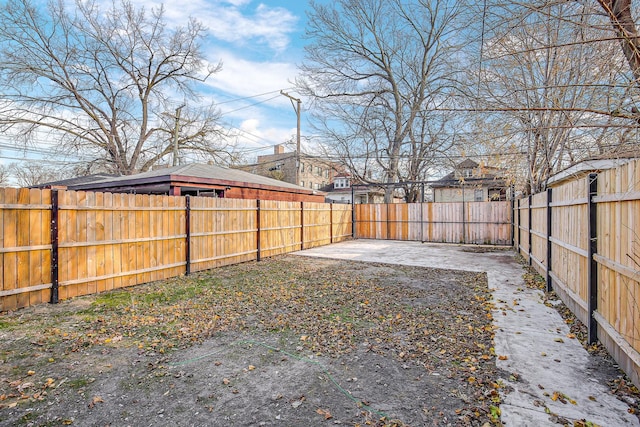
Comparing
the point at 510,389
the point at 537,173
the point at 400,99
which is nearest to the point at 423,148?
the point at 400,99

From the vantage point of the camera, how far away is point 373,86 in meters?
18.8

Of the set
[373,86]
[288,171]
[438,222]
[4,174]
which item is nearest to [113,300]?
[438,222]

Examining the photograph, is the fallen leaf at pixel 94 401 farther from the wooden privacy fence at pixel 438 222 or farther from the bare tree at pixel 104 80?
the bare tree at pixel 104 80

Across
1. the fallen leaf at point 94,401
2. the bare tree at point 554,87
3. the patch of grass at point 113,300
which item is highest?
the bare tree at point 554,87

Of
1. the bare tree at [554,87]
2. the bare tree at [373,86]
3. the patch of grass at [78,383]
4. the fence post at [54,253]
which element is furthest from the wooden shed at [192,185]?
the bare tree at [554,87]

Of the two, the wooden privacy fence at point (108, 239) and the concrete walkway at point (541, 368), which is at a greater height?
the wooden privacy fence at point (108, 239)

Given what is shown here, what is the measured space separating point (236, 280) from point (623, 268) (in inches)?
224

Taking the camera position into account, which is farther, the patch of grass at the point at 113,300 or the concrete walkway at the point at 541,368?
the patch of grass at the point at 113,300

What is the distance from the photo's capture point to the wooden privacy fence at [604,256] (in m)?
2.41

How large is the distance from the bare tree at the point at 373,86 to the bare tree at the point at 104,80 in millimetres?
7379

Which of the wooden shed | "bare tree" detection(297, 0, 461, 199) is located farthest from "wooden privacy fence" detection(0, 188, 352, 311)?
"bare tree" detection(297, 0, 461, 199)

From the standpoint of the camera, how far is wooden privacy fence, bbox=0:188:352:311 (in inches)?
177

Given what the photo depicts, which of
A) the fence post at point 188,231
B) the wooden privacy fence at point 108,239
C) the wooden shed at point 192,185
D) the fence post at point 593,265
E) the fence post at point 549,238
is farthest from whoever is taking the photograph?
the wooden shed at point 192,185

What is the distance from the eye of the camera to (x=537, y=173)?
8898mm
